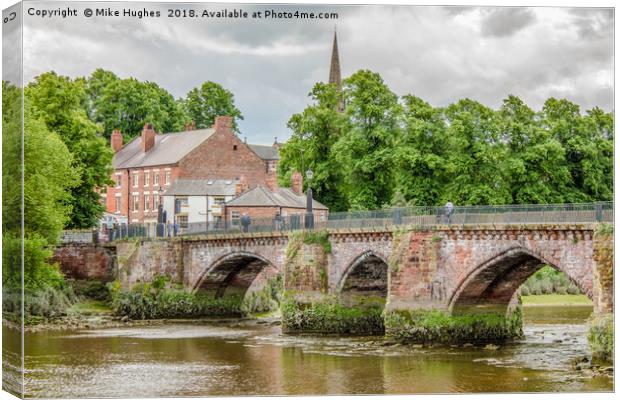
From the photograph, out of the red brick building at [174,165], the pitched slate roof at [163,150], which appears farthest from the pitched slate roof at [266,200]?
the pitched slate roof at [163,150]

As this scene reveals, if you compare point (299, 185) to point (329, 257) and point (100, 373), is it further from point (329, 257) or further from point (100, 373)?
point (100, 373)

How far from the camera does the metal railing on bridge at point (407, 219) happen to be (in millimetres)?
32375

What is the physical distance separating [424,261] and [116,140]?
109 feet

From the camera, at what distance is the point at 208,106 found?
62.5 metres

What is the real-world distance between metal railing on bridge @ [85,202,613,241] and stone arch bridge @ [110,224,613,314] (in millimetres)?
250

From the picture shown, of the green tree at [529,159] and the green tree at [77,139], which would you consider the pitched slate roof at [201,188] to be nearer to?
the green tree at [77,139]

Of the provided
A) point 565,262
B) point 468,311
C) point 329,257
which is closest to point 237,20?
Answer: point 565,262

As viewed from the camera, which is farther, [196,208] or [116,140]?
[116,140]

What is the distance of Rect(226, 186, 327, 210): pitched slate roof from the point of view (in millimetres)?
55688

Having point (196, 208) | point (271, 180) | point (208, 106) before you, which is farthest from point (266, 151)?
point (196, 208)

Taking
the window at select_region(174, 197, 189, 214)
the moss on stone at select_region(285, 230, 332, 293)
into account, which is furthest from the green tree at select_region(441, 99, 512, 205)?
the window at select_region(174, 197, 189, 214)

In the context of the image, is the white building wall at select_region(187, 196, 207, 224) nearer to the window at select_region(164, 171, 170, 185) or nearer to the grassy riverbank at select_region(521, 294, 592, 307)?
the window at select_region(164, 171, 170, 185)

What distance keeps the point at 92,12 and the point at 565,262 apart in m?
15.3

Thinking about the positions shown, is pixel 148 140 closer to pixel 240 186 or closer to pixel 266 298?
pixel 240 186
